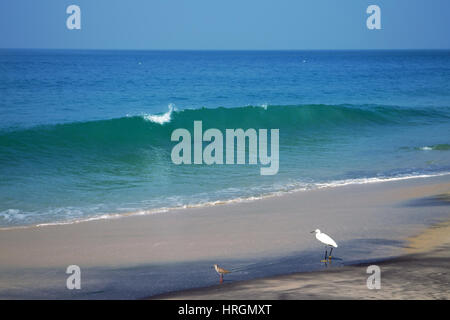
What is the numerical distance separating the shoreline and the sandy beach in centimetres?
1

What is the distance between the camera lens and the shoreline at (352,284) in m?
5.43

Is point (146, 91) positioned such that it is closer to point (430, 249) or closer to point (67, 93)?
point (67, 93)

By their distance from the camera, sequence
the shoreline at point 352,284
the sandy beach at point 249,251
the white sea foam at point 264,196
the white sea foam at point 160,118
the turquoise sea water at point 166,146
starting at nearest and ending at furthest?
the shoreline at point 352,284
the sandy beach at point 249,251
the white sea foam at point 264,196
the turquoise sea water at point 166,146
the white sea foam at point 160,118

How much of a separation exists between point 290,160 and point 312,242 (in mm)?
7723

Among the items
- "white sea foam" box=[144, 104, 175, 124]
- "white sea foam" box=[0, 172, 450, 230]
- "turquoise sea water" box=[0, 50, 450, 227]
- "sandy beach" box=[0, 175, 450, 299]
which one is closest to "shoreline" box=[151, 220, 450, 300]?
"sandy beach" box=[0, 175, 450, 299]

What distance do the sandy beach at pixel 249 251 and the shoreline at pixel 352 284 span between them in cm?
1

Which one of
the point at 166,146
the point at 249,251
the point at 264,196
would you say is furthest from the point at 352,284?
the point at 166,146

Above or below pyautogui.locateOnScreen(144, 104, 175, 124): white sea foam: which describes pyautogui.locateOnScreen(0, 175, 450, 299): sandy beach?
below

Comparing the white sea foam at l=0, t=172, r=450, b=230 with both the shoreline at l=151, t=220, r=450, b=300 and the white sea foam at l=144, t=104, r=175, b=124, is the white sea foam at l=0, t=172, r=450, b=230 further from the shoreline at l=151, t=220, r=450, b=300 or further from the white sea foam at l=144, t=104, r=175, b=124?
the white sea foam at l=144, t=104, r=175, b=124

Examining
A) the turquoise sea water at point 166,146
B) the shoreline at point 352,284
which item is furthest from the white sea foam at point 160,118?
the shoreline at point 352,284

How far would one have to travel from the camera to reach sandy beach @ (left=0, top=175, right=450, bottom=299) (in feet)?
19.3

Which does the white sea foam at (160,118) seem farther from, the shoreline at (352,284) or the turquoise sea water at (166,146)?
the shoreline at (352,284)

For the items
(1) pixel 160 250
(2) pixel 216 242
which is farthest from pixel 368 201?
(1) pixel 160 250

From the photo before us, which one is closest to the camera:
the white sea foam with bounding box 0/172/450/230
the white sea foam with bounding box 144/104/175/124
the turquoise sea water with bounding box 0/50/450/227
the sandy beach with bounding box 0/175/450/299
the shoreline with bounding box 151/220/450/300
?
the shoreline with bounding box 151/220/450/300
